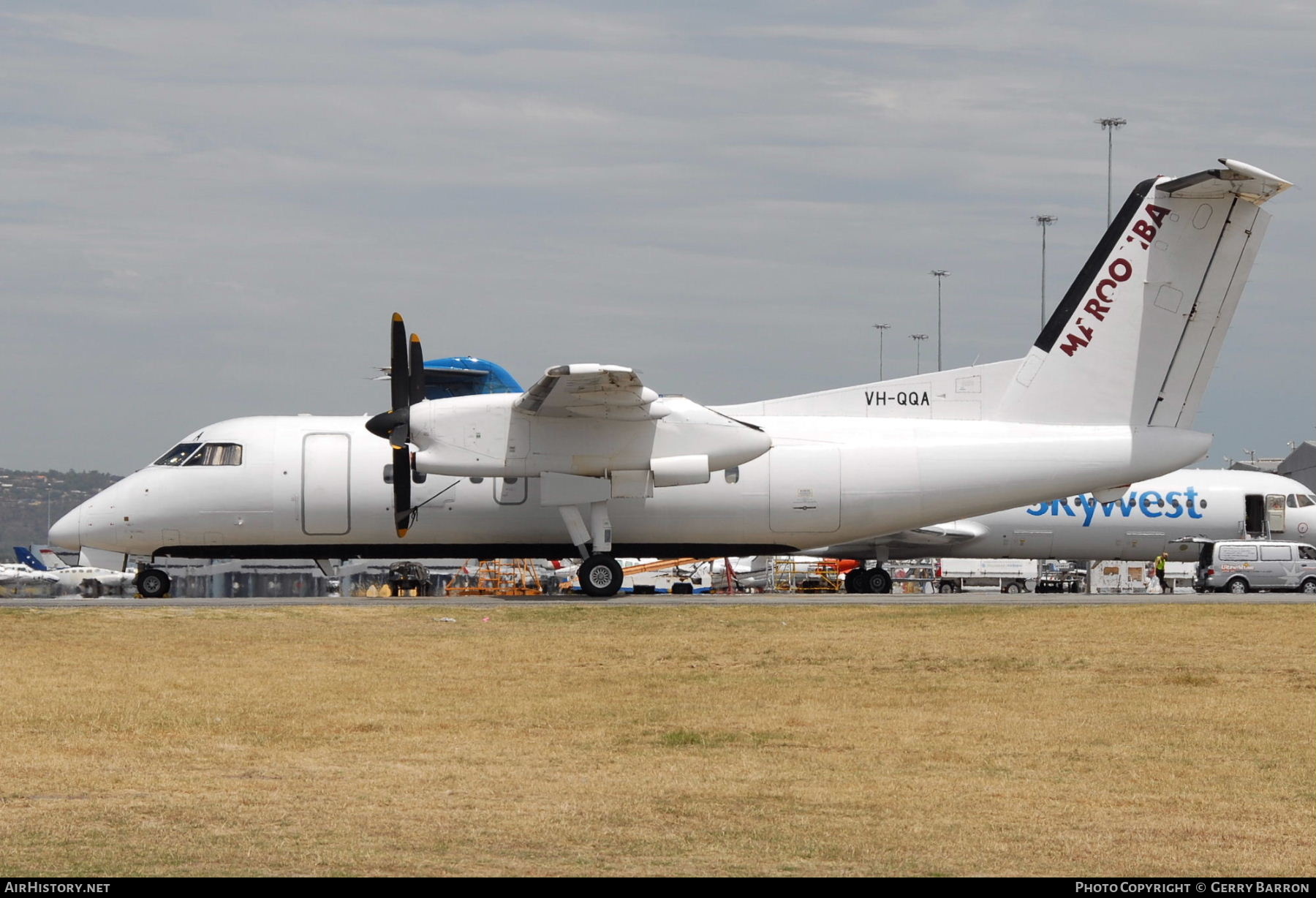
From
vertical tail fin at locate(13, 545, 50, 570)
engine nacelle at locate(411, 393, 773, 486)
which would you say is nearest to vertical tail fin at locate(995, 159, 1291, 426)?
engine nacelle at locate(411, 393, 773, 486)

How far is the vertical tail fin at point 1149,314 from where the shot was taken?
25.8m

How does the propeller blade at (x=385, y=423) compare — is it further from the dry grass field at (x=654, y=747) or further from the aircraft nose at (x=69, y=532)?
the aircraft nose at (x=69, y=532)

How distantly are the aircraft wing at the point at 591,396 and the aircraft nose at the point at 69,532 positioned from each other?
9.84 m

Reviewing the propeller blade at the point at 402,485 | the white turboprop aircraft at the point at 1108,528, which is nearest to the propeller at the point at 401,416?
the propeller blade at the point at 402,485

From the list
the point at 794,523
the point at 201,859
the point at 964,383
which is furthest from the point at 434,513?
the point at 201,859

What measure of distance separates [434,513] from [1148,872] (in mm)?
20757

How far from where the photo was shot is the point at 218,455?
27656 mm

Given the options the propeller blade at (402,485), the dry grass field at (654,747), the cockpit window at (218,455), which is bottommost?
the dry grass field at (654,747)

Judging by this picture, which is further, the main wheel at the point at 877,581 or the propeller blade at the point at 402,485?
the main wheel at the point at 877,581

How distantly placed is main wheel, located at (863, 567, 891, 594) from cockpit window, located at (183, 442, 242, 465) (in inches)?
664

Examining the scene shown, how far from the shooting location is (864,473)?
88.0 ft

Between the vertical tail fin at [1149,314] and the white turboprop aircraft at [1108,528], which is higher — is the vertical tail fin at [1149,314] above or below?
above

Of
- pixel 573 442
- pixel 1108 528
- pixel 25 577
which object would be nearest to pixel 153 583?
pixel 573 442
